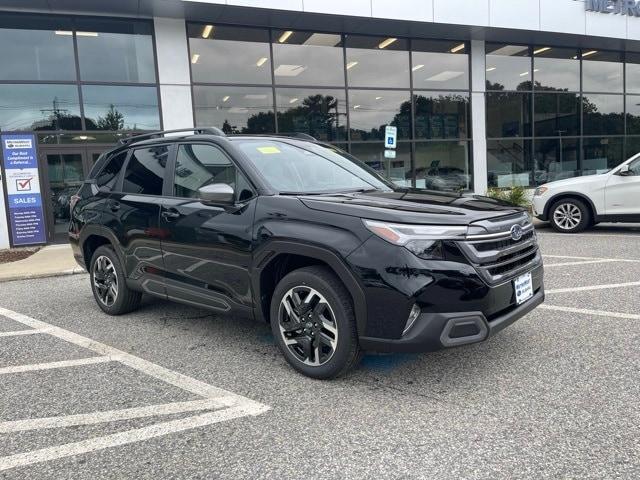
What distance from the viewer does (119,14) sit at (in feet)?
38.4

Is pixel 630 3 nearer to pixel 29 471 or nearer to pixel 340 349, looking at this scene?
pixel 340 349

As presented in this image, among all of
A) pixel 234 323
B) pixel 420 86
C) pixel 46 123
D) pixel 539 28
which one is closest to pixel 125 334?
pixel 234 323

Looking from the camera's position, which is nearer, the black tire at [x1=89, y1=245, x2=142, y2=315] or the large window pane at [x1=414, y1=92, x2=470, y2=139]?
the black tire at [x1=89, y1=245, x2=142, y2=315]

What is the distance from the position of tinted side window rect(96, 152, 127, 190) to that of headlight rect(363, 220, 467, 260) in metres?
3.25

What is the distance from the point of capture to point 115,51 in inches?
471

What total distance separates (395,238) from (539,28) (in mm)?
14188

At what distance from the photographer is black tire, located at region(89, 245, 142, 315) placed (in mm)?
5027

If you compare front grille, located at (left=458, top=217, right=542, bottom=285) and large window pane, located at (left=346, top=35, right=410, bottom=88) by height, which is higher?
large window pane, located at (left=346, top=35, right=410, bottom=88)

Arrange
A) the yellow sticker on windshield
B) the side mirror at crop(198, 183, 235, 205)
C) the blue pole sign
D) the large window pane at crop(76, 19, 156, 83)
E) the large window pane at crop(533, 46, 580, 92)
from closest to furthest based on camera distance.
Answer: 1. the side mirror at crop(198, 183, 235, 205)
2. the yellow sticker on windshield
3. the blue pole sign
4. the large window pane at crop(76, 19, 156, 83)
5. the large window pane at crop(533, 46, 580, 92)

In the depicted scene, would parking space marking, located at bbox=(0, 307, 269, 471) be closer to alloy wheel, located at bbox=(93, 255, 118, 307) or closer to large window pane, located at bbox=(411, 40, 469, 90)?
alloy wheel, located at bbox=(93, 255, 118, 307)

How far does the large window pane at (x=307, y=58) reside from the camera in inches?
535

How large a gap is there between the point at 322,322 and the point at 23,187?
10.5 m

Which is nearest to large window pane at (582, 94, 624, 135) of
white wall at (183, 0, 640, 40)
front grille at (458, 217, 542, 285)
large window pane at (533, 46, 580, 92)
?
large window pane at (533, 46, 580, 92)

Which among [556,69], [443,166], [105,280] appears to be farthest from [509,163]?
[105,280]
